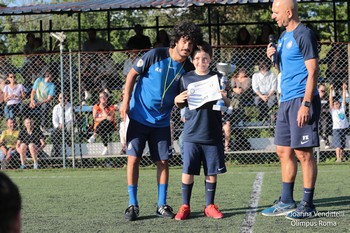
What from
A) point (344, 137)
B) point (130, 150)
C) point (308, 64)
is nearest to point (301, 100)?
point (308, 64)

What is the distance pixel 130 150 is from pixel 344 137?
7.24m

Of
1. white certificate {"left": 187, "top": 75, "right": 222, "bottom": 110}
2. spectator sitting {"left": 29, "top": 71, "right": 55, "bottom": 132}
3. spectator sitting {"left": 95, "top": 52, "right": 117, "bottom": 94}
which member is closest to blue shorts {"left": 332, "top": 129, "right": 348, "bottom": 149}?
spectator sitting {"left": 95, "top": 52, "right": 117, "bottom": 94}

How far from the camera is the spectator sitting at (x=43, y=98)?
546 inches

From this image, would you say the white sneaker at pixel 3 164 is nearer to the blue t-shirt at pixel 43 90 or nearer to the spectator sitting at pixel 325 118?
the blue t-shirt at pixel 43 90

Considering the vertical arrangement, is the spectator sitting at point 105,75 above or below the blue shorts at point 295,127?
above

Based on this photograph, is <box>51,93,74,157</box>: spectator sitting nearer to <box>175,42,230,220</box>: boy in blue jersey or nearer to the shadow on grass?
the shadow on grass

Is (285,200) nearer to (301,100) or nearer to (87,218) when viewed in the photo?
(301,100)

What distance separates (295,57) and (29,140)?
8.41 meters

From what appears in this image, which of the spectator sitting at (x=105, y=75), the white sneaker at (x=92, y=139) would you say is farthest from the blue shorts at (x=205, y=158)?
the spectator sitting at (x=105, y=75)

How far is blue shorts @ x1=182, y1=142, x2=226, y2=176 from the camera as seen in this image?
665 cm

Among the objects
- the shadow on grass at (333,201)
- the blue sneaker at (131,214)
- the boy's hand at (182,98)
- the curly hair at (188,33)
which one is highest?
the curly hair at (188,33)

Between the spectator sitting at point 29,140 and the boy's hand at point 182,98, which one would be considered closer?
the boy's hand at point 182,98

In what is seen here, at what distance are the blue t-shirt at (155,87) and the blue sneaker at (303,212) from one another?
151cm

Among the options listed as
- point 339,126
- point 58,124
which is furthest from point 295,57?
point 58,124
